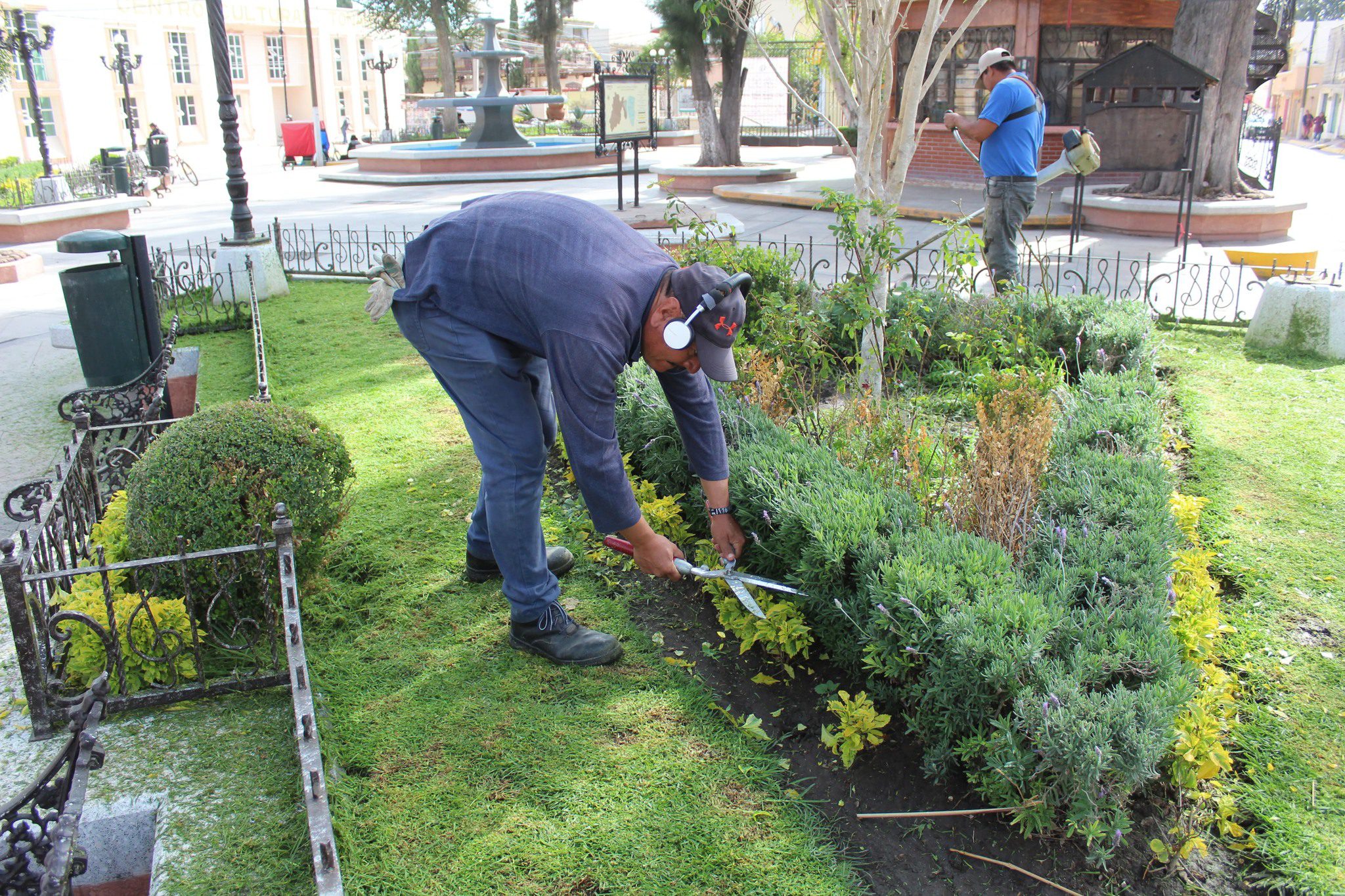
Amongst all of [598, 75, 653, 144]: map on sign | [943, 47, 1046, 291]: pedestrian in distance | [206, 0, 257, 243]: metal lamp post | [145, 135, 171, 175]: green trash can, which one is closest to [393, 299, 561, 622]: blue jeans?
[943, 47, 1046, 291]: pedestrian in distance

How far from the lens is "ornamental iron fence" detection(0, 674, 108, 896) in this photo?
1.80 metres

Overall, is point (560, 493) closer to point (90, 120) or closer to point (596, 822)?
point (596, 822)

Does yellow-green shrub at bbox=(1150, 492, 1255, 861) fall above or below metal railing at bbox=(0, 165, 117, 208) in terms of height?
below

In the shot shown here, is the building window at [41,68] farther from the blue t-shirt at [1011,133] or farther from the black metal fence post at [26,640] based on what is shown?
the black metal fence post at [26,640]

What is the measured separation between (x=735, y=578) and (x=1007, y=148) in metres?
5.31

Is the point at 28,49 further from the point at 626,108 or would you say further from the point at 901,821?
the point at 901,821

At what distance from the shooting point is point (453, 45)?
51938 millimetres

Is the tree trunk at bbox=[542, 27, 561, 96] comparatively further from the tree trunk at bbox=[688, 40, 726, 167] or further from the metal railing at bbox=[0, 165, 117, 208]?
the metal railing at bbox=[0, 165, 117, 208]

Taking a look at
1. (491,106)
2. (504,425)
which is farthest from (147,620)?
(491,106)

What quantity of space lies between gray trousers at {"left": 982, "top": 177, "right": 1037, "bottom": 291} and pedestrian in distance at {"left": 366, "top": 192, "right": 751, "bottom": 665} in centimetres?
471

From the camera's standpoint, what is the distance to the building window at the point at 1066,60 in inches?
727

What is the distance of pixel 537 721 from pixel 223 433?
1550 mm

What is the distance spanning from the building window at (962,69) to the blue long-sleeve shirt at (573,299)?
1732 cm

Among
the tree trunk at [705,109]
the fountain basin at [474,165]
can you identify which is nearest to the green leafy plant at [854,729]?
the tree trunk at [705,109]
